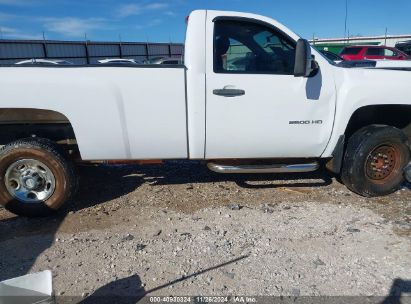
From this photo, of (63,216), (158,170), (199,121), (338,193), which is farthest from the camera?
(158,170)

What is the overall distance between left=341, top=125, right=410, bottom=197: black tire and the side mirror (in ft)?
3.69

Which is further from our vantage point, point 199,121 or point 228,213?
point 228,213

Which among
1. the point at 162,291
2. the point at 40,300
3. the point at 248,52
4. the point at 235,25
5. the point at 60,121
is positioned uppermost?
the point at 235,25

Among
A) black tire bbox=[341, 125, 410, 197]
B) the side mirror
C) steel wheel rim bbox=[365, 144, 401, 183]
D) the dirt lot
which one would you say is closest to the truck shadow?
the dirt lot

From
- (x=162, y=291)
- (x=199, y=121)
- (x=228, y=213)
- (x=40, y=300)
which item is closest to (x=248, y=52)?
(x=199, y=121)

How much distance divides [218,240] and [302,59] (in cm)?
195

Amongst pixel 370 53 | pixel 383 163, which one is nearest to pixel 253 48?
pixel 383 163

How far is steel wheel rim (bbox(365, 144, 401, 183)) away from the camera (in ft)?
14.2

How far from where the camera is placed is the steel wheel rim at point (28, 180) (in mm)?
3895

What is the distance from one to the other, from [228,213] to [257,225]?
410 millimetres

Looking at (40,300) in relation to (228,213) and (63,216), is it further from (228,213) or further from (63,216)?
(228,213)

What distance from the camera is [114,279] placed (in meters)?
2.95

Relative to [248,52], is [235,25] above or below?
above

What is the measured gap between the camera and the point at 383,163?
14.4ft
